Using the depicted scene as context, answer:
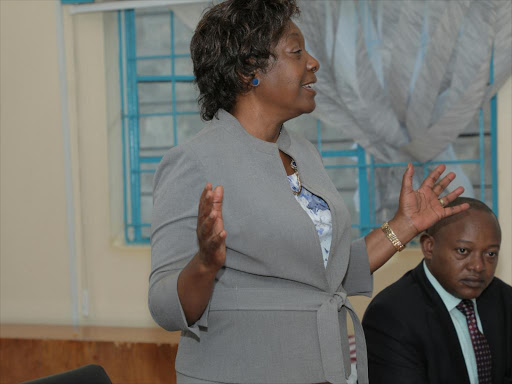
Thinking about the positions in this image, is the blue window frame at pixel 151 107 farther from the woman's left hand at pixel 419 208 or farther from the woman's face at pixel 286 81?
the woman's face at pixel 286 81

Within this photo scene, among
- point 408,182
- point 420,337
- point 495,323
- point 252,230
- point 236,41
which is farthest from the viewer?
point 495,323

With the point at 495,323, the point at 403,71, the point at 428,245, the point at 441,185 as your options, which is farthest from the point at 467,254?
the point at 403,71

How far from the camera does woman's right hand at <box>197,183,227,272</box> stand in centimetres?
119

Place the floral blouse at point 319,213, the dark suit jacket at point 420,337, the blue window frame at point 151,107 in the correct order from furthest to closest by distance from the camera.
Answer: the blue window frame at point 151,107 → the dark suit jacket at point 420,337 → the floral blouse at point 319,213

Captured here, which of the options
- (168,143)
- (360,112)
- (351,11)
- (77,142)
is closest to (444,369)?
(360,112)

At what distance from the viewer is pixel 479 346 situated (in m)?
2.37

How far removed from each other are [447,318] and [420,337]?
→ 0.41 feet

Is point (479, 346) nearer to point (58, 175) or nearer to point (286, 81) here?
point (286, 81)

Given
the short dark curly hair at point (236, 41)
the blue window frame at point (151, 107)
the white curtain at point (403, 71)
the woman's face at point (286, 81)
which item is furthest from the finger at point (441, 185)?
the blue window frame at point (151, 107)

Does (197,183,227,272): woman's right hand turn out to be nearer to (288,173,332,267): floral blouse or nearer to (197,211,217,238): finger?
(197,211,217,238): finger

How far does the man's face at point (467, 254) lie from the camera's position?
2.41 meters

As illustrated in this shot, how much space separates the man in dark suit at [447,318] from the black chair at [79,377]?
3.43 ft

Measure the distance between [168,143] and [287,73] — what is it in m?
2.85

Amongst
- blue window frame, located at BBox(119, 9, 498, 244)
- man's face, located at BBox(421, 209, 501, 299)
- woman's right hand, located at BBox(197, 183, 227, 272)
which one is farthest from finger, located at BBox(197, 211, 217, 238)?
blue window frame, located at BBox(119, 9, 498, 244)
